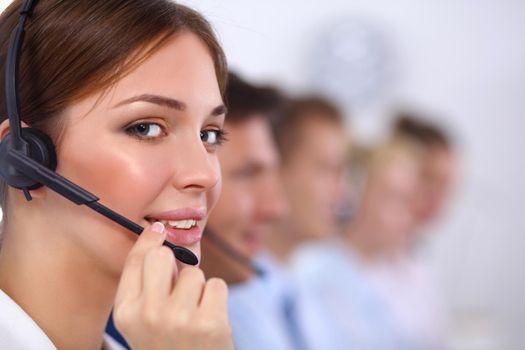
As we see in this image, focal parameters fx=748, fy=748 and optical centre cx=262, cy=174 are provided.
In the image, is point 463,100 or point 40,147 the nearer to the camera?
point 40,147

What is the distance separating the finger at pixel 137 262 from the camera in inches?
25.9

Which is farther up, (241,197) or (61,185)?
(61,185)

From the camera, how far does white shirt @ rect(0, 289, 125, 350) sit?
745mm

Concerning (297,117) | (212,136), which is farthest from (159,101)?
(297,117)

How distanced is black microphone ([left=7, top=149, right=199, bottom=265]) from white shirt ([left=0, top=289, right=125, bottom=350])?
15cm

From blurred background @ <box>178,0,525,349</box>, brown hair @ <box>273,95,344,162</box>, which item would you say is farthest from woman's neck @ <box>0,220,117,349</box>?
blurred background @ <box>178,0,525,349</box>

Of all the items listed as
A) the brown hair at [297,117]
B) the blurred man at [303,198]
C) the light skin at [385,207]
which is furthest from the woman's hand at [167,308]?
the light skin at [385,207]

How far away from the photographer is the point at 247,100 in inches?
47.5

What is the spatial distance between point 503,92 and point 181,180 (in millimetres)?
3116

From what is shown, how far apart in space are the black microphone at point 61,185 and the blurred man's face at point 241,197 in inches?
15.1

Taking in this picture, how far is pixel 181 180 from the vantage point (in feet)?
2.38

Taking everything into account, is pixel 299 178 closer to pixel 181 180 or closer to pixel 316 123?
pixel 316 123

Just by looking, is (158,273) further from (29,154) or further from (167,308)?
(29,154)

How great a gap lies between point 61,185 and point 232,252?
52 centimetres
